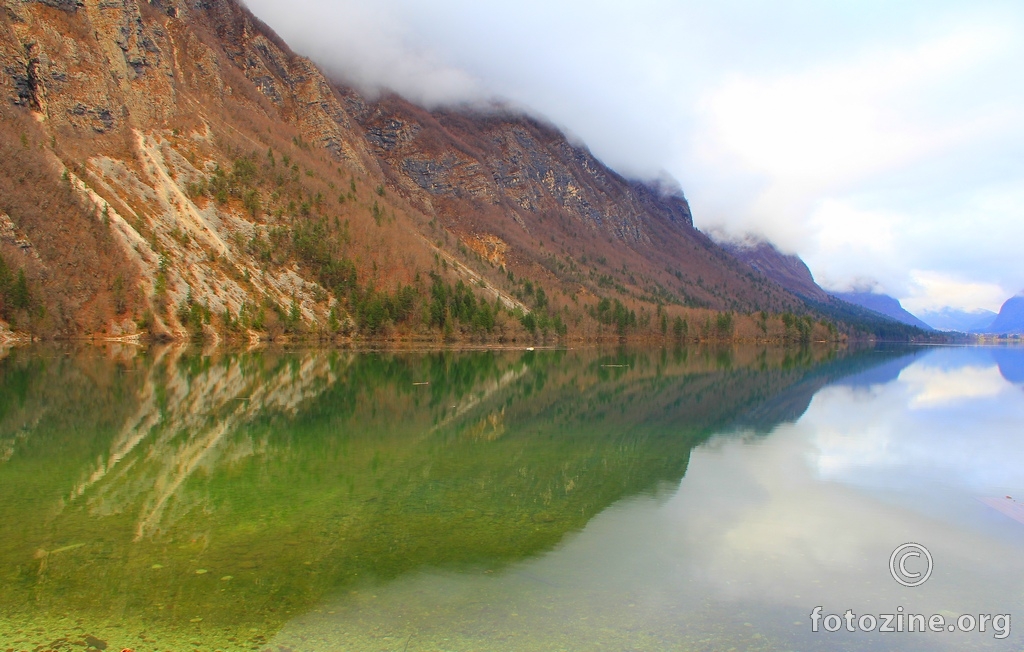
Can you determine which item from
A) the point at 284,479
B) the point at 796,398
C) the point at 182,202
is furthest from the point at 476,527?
the point at 182,202

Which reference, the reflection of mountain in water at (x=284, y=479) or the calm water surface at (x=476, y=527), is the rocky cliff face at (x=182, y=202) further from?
the calm water surface at (x=476, y=527)

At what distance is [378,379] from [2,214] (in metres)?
57.6

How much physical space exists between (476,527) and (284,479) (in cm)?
624

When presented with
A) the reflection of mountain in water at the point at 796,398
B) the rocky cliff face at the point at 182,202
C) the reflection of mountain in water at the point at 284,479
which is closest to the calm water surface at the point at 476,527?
the reflection of mountain in water at the point at 284,479

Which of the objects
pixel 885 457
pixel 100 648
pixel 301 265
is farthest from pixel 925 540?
pixel 301 265

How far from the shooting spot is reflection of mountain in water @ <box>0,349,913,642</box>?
1041 centimetres

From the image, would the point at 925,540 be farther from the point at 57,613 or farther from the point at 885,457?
the point at 57,613

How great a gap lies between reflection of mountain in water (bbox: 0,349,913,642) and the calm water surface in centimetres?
9

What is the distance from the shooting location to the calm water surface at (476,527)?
9.20 m

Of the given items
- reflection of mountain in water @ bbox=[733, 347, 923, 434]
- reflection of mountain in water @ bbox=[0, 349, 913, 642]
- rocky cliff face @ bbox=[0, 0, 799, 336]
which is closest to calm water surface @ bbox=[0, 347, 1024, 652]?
reflection of mountain in water @ bbox=[0, 349, 913, 642]

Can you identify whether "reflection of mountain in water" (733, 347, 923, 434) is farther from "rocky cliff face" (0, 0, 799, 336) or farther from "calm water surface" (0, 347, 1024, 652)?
"rocky cliff face" (0, 0, 799, 336)

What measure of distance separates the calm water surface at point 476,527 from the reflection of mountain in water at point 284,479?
86mm

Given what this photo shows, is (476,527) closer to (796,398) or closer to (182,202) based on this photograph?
(796,398)

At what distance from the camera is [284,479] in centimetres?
1692
